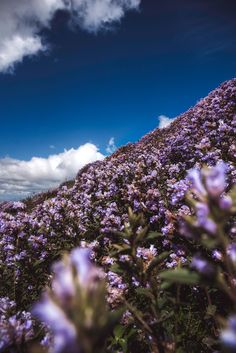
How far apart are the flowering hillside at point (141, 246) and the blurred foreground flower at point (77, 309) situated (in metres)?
0.04

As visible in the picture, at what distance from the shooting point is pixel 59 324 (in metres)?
1.17

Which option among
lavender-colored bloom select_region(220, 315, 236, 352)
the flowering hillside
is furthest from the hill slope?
lavender-colored bloom select_region(220, 315, 236, 352)

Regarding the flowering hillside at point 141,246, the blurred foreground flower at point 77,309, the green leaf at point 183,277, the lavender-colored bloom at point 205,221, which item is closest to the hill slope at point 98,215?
the flowering hillside at point 141,246

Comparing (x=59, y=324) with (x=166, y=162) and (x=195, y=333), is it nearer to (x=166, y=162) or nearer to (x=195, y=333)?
(x=195, y=333)

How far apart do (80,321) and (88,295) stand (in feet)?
0.29

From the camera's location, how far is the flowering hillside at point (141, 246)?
9.16 feet

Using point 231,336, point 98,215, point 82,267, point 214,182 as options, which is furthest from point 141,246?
point 231,336

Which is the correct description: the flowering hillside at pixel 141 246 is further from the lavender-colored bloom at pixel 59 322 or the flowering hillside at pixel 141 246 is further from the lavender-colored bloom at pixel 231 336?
the lavender-colored bloom at pixel 231 336

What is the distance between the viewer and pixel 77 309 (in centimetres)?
120

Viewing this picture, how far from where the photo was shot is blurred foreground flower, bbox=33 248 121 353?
3.84 feet

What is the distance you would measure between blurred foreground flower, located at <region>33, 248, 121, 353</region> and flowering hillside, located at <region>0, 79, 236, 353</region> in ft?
0.12

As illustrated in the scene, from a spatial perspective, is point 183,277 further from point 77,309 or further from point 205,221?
point 77,309

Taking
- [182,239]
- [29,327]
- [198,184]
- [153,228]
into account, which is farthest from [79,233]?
[198,184]

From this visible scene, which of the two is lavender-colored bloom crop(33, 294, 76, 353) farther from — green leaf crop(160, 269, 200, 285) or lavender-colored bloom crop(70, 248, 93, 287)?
green leaf crop(160, 269, 200, 285)
